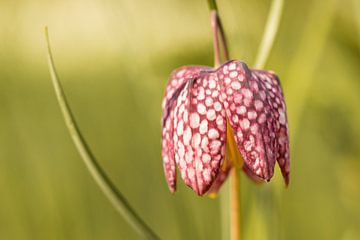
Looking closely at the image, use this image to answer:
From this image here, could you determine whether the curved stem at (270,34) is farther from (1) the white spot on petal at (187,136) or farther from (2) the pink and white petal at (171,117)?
(1) the white spot on petal at (187,136)

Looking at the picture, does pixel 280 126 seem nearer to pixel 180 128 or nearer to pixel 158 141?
pixel 180 128

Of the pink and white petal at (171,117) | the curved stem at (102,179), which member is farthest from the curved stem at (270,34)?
the curved stem at (102,179)

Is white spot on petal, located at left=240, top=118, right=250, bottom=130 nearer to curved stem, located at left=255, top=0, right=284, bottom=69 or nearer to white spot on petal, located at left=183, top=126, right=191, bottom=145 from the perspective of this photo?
white spot on petal, located at left=183, top=126, right=191, bottom=145

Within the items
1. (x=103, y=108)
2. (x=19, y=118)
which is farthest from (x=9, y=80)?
(x=103, y=108)

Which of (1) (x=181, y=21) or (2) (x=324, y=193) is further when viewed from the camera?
(1) (x=181, y=21)

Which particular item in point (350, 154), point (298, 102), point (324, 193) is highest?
point (298, 102)

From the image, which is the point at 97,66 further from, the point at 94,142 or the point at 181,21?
the point at 94,142
